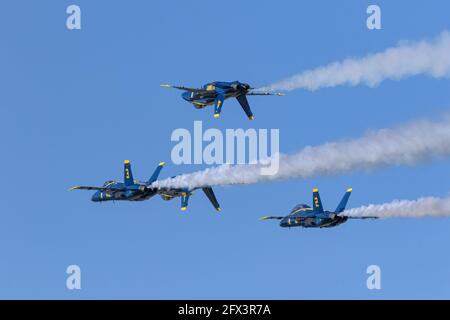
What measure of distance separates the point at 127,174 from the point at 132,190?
2.12 meters

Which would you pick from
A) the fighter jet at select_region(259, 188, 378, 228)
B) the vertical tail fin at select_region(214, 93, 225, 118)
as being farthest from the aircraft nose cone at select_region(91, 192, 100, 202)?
the vertical tail fin at select_region(214, 93, 225, 118)

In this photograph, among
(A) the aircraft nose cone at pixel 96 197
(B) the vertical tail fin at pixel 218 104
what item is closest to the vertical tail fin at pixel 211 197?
(A) the aircraft nose cone at pixel 96 197

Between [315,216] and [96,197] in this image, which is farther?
[96,197]

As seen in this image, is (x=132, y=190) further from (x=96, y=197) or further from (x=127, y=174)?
(x=96, y=197)

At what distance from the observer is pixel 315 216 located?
339 feet

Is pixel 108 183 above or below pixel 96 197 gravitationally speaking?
above

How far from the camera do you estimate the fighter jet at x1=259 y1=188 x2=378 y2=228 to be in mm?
99438

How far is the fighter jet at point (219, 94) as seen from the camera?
99.5 meters

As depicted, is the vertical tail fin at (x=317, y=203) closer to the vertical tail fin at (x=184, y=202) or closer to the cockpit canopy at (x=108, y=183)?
the vertical tail fin at (x=184, y=202)

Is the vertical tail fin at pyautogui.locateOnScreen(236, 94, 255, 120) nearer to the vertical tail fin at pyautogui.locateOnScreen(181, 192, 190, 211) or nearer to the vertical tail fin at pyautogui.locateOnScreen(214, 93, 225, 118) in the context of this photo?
the vertical tail fin at pyautogui.locateOnScreen(214, 93, 225, 118)

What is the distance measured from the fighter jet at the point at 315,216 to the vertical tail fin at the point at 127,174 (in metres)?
10.7

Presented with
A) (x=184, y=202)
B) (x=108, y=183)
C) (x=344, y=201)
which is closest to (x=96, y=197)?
(x=108, y=183)
